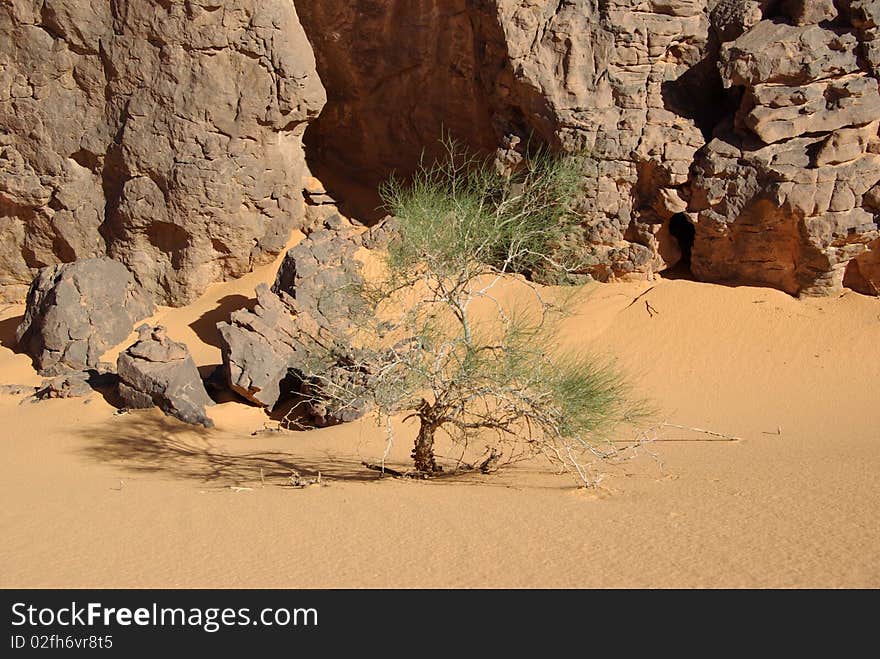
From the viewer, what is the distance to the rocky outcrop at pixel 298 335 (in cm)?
998

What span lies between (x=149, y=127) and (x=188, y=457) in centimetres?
680

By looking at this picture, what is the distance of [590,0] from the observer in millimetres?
12641

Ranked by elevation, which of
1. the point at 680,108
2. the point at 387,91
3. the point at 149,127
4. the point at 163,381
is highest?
the point at 680,108

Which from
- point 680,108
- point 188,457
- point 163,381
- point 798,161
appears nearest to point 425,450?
point 188,457

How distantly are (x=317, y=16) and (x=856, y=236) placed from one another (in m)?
9.65

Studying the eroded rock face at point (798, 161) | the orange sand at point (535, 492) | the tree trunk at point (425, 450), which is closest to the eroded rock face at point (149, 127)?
the orange sand at point (535, 492)

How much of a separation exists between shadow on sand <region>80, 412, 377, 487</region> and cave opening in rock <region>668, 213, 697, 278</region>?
7.03 metres

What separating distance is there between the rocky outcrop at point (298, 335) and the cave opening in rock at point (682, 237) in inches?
206

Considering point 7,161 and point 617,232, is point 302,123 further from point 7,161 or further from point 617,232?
point 617,232

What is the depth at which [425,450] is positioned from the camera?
24.4 feet

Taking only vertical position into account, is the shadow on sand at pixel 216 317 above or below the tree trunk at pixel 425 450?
below

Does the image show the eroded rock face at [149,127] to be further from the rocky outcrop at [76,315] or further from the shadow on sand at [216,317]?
the rocky outcrop at [76,315]

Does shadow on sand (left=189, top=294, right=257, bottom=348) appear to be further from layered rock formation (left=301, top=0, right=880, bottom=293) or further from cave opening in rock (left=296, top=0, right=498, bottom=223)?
layered rock formation (left=301, top=0, right=880, bottom=293)

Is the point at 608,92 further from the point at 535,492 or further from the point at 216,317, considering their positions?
the point at 535,492
